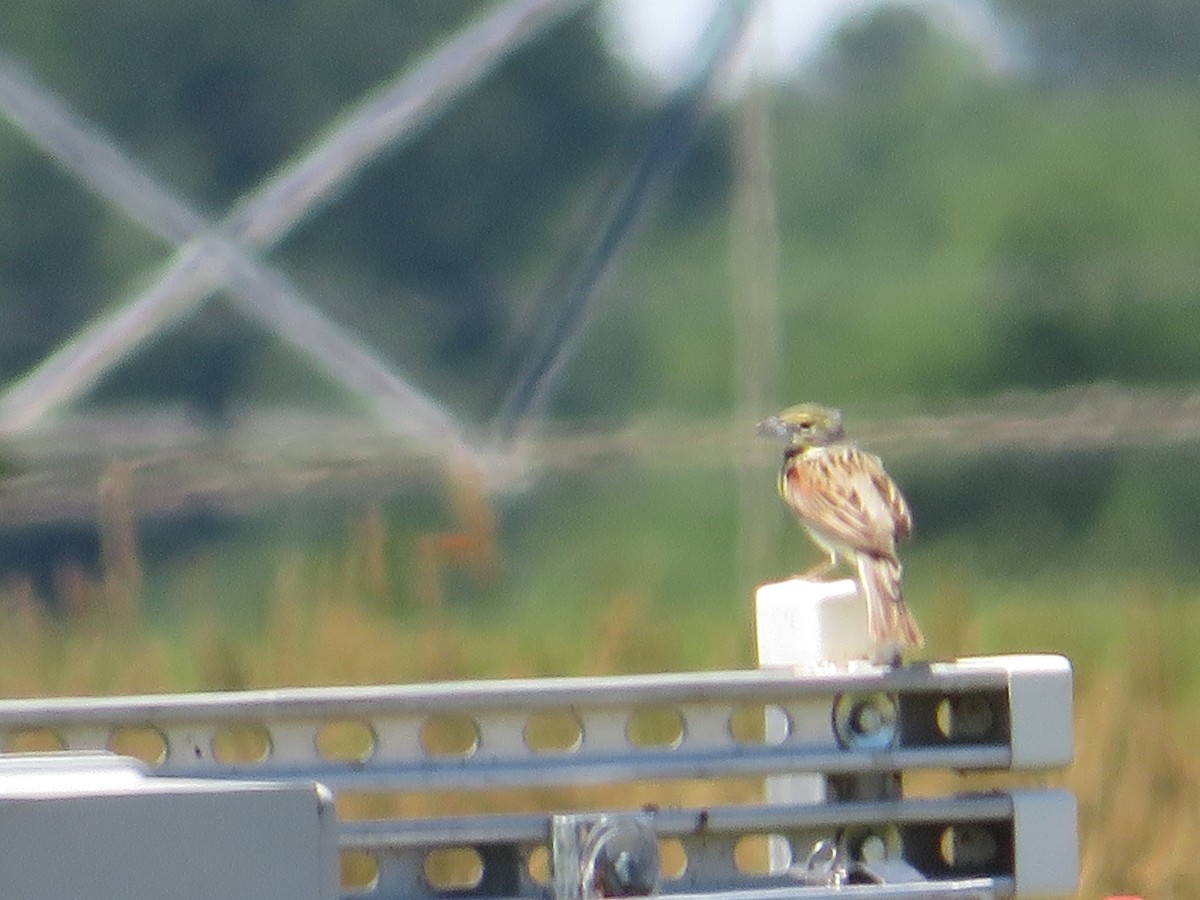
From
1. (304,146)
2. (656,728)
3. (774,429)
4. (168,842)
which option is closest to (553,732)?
(656,728)

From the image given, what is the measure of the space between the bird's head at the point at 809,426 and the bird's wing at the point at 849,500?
5.6 inches

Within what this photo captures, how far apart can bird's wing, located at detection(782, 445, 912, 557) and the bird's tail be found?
2cm

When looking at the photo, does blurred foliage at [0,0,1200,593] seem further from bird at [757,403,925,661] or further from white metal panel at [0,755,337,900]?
white metal panel at [0,755,337,900]

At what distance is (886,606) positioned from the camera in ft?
6.13

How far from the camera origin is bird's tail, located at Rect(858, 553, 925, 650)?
1789 millimetres

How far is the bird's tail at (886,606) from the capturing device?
70.4 inches

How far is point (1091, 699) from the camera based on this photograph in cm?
330

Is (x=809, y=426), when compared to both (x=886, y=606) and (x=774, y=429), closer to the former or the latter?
(x=774, y=429)

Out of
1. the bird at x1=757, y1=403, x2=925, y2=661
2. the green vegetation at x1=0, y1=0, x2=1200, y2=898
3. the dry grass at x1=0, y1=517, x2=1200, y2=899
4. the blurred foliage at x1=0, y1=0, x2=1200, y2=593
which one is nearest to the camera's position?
the bird at x1=757, y1=403, x2=925, y2=661

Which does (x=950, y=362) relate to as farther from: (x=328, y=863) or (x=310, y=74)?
(x=328, y=863)

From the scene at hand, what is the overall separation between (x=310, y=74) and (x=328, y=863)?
3.34 m

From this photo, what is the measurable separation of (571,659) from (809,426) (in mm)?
1057

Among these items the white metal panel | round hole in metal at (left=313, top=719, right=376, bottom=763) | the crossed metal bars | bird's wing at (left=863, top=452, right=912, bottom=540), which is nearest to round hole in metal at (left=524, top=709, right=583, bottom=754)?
round hole in metal at (left=313, top=719, right=376, bottom=763)

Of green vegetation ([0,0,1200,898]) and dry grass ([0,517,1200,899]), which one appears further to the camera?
green vegetation ([0,0,1200,898])
